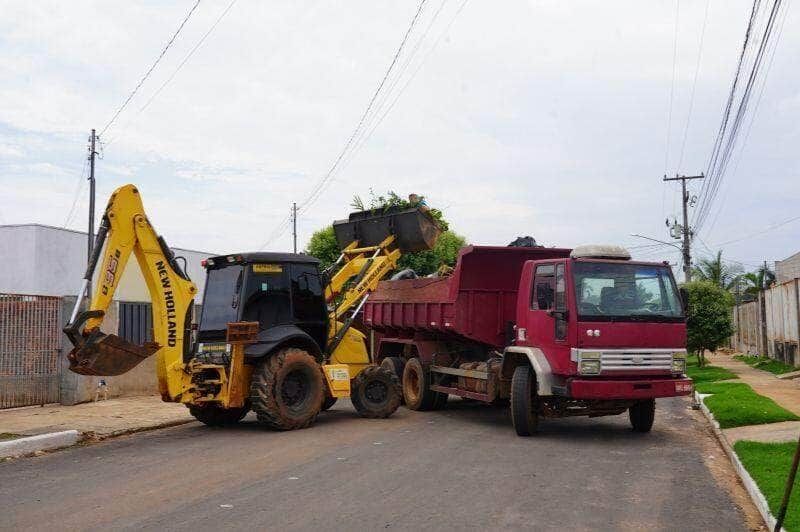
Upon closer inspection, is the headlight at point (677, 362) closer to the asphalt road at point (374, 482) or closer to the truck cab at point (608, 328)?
the truck cab at point (608, 328)

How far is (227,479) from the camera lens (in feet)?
28.0

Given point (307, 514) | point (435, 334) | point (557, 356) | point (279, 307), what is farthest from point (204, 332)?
point (307, 514)

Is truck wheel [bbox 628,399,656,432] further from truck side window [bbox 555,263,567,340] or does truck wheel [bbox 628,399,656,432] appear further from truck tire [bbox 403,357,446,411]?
truck tire [bbox 403,357,446,411]

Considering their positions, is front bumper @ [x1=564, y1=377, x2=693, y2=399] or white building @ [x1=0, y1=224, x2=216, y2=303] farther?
white building @ [x1=0, y1=224, x2=216, y2=303]

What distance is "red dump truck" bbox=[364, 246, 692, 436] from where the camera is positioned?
10.9 m

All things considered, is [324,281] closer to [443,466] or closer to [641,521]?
[443,466]

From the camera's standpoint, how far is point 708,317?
24.3 meters

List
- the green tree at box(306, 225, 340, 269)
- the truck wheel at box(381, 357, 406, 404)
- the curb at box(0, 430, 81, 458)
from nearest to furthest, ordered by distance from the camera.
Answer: the curb at box(0, 430, 81, 458)
the truck wheel at box(381, 357, 406, 404)
the green tree at box(306, 225, 340, 269)

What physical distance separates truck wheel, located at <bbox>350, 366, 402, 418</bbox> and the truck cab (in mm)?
3236

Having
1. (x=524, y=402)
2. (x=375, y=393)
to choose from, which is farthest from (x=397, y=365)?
(x=524, y=402)


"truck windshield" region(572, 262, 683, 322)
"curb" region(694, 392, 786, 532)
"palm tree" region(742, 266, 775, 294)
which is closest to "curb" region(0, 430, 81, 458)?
"truck windshield" region(572, 262, 683, 322)

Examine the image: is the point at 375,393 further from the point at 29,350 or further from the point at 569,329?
the point at 29,350

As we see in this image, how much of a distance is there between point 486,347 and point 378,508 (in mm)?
7233

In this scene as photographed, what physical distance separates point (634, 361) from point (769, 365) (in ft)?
54.5
